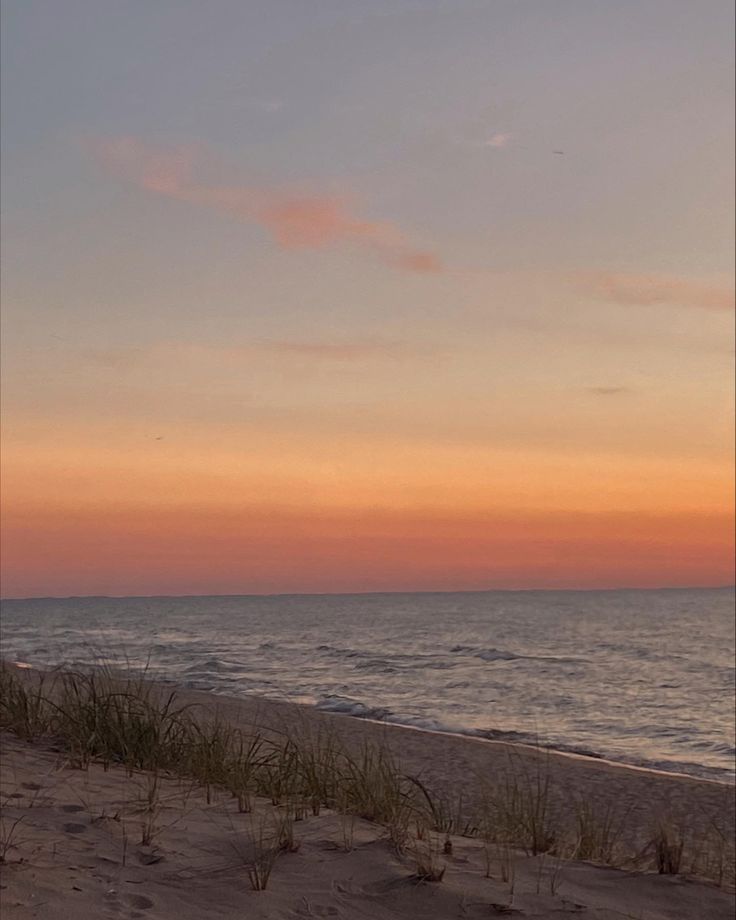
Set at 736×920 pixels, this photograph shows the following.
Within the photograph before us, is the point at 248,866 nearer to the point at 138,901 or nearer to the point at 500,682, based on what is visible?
the point at 138,901

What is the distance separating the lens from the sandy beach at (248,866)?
177 inches

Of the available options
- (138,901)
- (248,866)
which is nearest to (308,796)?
(248,866)

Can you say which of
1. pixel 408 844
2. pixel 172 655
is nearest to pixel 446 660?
pixel 172 655

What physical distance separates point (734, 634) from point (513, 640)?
68.5 ft

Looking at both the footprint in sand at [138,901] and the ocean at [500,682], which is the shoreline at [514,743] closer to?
the ocean at [500,682]

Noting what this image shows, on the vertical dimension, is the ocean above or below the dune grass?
below

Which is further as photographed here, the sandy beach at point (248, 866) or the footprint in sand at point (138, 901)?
the sandy beach at point (248, 866)

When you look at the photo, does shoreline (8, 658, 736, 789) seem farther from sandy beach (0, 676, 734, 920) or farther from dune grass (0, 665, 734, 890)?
sandy beach (0, 676, 734, 920)

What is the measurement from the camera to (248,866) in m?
4.96

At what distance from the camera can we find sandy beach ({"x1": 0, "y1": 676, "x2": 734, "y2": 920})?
4.48 metres

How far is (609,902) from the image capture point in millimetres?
5113

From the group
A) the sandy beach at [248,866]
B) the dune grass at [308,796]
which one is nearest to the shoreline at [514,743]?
the dune grass at [308,796]

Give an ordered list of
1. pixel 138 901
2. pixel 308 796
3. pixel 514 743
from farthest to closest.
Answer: pixel 514 743 → pixel 308 796 → pixel 138 901

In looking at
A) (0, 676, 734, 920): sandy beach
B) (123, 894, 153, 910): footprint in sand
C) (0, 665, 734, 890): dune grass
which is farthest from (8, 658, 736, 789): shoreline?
(123, 894, 153, 910): footprint in sand
